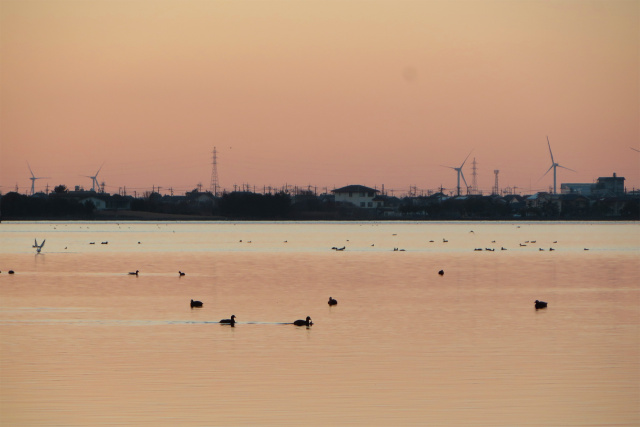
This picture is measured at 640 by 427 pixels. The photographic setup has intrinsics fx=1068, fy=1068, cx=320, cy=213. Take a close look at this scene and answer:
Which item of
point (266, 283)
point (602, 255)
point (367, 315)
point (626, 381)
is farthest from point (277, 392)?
point (602, 255)

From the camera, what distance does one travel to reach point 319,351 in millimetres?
26016

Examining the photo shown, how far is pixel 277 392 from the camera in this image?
20.6 meters

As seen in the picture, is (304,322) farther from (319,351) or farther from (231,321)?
(319,351)

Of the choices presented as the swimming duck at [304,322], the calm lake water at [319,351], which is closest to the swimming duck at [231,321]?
the calm lake water at [319,351]

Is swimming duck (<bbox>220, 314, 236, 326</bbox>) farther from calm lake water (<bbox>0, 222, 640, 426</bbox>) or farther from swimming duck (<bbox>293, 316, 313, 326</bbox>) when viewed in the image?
swimming duck (<bbox>293, 316, 313, 326</bbox>)

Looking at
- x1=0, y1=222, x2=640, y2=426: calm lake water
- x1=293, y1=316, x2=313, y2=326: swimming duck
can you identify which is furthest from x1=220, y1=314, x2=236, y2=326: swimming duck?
x1=293, y1=316, x2=313, y2=326: swimming duck

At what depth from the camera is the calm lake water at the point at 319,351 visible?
1898 centimetres

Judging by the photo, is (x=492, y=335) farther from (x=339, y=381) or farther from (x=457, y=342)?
(x=339, y=381)

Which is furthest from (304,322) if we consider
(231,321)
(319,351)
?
(319,351)

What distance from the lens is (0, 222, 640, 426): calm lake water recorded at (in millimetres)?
18984

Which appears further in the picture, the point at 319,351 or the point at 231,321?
the point at 231,321

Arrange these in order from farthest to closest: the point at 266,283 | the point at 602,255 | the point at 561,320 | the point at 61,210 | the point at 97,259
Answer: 1. the point at 61,210
2. the point at 602,255
3. the point at 97,259
4. the point at 266,283
5. the point at 561,320

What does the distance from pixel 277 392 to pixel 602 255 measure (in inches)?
2498

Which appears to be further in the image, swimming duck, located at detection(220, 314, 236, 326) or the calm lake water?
swimming duck, located at detection(220, 314, 236, 326)
